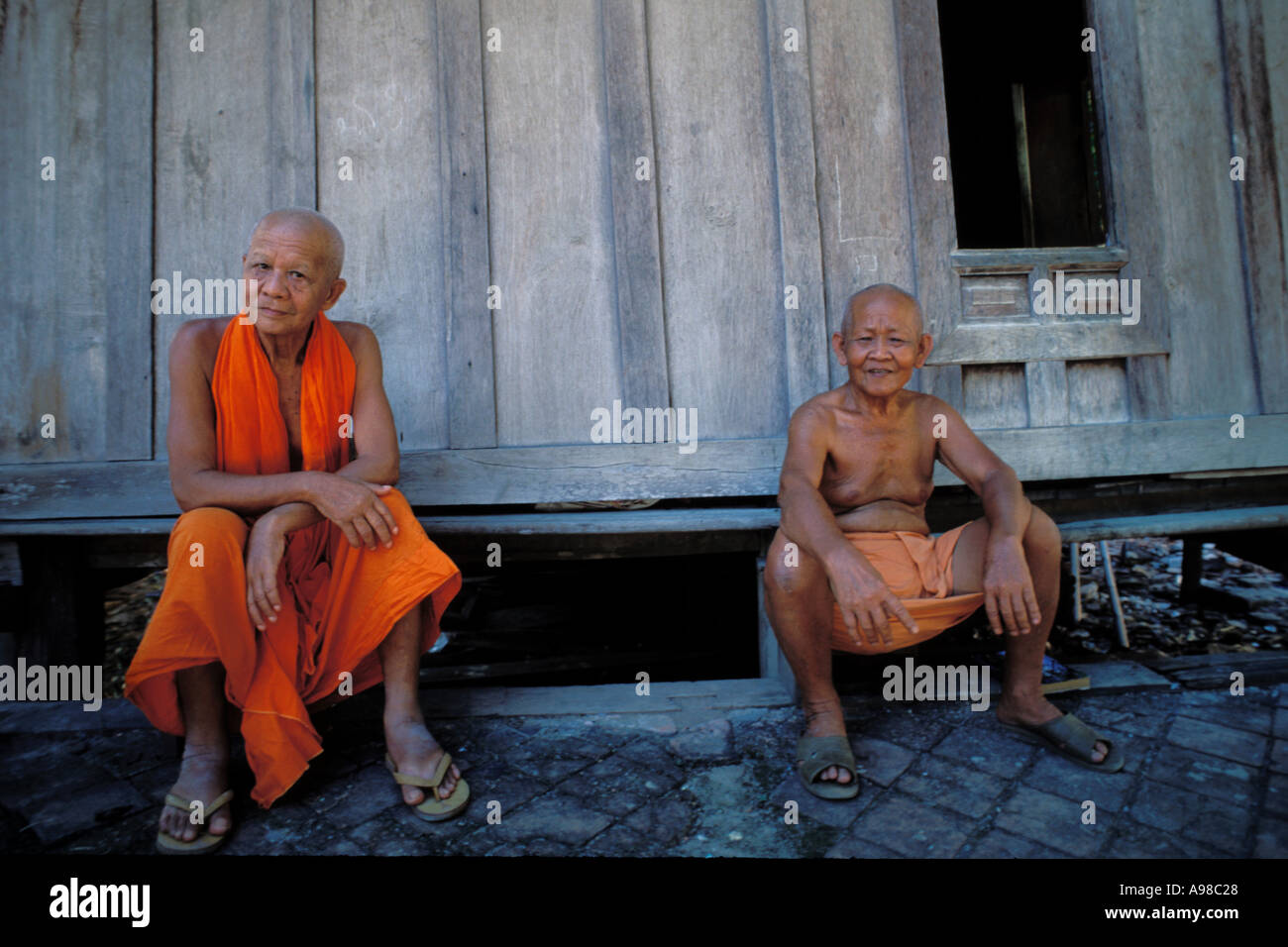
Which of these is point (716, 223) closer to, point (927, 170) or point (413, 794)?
point (927, 170)

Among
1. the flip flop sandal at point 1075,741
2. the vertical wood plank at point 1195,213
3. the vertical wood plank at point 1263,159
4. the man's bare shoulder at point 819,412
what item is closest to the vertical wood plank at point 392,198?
the man's bare shoulder at point 819,412

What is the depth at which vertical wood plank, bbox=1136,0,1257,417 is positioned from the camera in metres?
3.44

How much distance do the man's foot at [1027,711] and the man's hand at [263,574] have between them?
97.0 inches

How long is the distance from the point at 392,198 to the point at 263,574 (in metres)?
1.90

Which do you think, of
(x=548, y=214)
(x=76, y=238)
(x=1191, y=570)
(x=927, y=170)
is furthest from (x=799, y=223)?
(x=1191, y=570)

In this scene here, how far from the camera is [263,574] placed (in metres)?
2.12

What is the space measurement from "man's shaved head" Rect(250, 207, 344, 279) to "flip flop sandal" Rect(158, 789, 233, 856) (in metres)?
1.68

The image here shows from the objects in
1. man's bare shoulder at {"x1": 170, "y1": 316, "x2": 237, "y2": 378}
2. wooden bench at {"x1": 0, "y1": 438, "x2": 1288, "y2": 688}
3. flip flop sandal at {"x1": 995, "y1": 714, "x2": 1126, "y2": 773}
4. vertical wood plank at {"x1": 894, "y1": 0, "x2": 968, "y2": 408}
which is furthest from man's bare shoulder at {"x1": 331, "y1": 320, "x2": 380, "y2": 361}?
flip flop sandal at {"x1": 995, "y1": 714, "x2": 1126, "y2": 773}

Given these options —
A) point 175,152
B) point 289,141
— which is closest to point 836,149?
point 289,141

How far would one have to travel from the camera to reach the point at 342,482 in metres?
2.27

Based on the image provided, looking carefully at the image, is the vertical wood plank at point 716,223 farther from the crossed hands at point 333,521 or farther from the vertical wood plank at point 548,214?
the crossed hands at point 333,521

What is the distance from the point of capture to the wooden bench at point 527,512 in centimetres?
317
